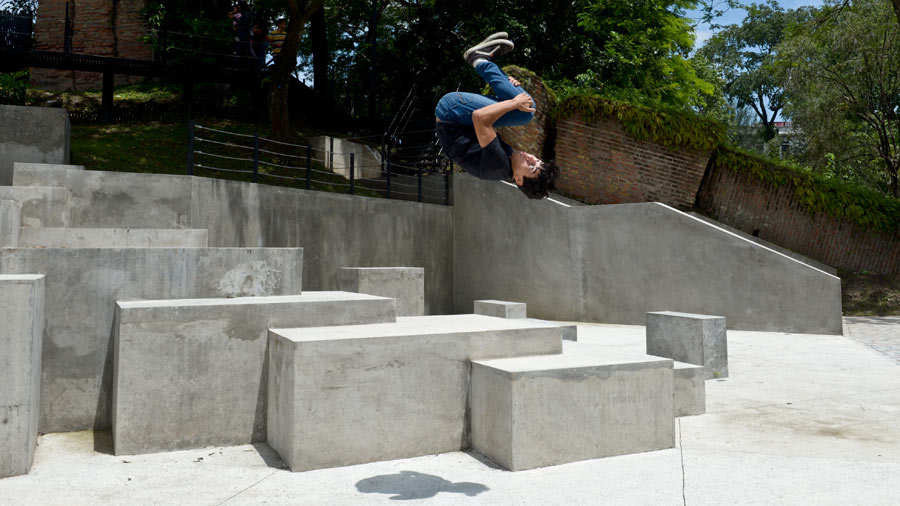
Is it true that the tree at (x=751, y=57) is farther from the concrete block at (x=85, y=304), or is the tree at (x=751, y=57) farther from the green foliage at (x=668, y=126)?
the concrete block at (x=85, y=304)

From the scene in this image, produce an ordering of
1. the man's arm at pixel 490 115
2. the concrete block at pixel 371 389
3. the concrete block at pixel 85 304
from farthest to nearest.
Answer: the concrete block at pixel 85 304 < the concrete block at pixel 371 389 < the man's arm at pixel 490 115

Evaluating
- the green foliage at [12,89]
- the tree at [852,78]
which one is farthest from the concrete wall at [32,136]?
the tree at [852,78]

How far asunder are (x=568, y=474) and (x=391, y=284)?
669 centimetres

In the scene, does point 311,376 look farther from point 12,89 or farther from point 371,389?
point 12,89

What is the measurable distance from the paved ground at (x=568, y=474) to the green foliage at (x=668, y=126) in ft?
32.8

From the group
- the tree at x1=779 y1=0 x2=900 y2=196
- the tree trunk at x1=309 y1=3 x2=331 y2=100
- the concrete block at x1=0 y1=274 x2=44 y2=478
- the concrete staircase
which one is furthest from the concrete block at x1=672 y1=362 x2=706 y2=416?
the tree trunk at x1=309 y1=3 x2=331 y2=100

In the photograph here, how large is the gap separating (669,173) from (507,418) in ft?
40.4

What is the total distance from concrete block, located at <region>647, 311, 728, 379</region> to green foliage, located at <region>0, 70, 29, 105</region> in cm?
2030

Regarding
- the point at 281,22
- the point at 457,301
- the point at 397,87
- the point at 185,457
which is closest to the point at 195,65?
the point at 281,22

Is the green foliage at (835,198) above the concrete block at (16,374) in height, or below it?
above

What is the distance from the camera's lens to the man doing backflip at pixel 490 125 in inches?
159

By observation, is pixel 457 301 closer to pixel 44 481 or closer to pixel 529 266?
pixel 529 266

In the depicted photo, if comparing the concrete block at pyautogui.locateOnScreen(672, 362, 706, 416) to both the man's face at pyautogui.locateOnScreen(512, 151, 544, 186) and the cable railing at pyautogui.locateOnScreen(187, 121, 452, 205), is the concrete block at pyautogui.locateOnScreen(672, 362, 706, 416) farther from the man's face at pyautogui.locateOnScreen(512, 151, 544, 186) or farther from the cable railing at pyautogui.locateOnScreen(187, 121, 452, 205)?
the cable railing at pyautogui.locateOnScreen(187, 121, 452, 205)

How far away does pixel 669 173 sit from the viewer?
1542 cm
